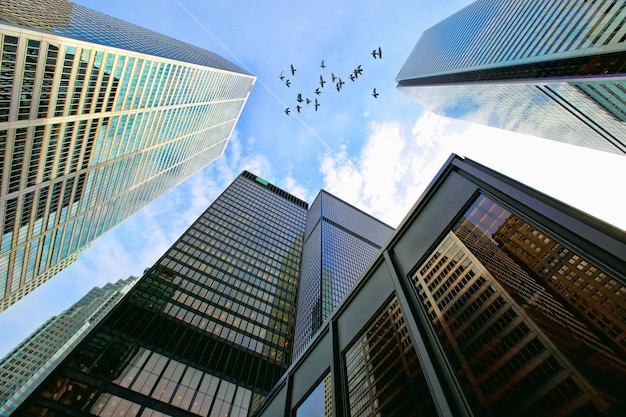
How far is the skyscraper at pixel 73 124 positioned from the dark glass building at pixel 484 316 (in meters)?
65.4

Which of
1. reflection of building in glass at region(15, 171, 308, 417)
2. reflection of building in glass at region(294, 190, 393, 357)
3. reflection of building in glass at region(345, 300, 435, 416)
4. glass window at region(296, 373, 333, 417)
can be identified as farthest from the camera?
reflection of building in glass at region(294, 190, 393, 357)

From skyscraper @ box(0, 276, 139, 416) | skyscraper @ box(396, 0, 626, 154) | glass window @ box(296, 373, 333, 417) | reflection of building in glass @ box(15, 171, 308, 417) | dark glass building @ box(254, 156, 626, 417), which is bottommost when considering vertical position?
skyscraper @ box(0, 276, 139, 416)

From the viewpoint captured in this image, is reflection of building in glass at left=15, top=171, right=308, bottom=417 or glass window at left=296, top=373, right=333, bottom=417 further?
reflection of building in glass at left=15, top=171, right=308, bottom=417

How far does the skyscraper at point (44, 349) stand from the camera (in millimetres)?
129000

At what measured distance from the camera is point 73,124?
66438 mm

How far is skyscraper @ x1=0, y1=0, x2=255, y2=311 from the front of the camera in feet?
175

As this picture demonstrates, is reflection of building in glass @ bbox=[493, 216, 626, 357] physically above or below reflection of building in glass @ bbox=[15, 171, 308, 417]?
above

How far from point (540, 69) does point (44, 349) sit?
23361cm

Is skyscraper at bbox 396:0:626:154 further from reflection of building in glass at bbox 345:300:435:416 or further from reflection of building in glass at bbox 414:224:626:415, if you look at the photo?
reflection of building in glass at bbox 345:300:435:416

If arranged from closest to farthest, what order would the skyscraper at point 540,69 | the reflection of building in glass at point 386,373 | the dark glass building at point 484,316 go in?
the dark glass building at point 484,316 → the reflection of building in glass at point 386,373 → the skyscraper at point 540,69

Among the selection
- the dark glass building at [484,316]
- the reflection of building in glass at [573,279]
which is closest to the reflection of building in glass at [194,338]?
the dark glass building at [484,316]

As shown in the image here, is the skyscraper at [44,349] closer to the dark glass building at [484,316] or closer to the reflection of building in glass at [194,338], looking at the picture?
the reflection of building in glass at [194,338]

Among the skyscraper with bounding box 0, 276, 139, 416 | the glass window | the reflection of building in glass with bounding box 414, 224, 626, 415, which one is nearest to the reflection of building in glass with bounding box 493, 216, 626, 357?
the reflection of building in glass with bounding box 414, 224, 626, 415

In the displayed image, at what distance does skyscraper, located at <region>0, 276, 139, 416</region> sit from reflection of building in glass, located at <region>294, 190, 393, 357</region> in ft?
404
